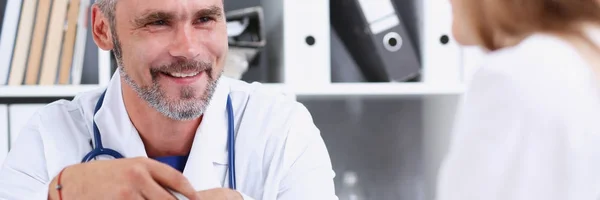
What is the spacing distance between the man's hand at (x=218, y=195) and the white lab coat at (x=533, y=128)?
0.44 meters

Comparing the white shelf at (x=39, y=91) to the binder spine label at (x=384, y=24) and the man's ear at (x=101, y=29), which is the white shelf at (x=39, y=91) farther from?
the binder spine label at (x=384, y=24)

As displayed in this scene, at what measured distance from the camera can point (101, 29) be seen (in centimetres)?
150

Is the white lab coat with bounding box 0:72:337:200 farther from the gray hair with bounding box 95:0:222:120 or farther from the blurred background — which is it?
the blurred background

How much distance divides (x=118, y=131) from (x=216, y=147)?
183 millimetres

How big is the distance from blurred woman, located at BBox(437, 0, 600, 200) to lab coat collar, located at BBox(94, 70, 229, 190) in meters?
0.66

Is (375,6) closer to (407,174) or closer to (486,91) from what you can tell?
(407,174)

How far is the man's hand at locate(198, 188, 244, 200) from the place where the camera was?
1.11 metres

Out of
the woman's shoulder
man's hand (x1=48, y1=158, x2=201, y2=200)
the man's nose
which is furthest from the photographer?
the man's nose

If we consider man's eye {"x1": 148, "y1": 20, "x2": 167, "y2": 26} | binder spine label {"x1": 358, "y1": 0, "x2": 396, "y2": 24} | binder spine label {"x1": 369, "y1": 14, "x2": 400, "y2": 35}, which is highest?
man's eye {"x1": 148, "y1": 20, "x2": 167, "y2": 26}

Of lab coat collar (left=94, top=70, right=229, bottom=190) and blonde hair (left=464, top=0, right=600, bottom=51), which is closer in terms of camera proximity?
blonde hair (left=464, top=0, right=600, bottom=51)

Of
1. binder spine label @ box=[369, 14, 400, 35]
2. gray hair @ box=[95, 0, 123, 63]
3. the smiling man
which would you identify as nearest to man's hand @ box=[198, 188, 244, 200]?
the smiling man

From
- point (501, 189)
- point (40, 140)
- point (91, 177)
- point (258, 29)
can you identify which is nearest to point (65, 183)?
point (91, 177)

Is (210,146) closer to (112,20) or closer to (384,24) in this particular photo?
(112,20)

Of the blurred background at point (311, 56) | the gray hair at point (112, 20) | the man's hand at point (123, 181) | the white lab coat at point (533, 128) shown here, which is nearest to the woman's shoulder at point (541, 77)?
the white lab coat at point (533, 128)
